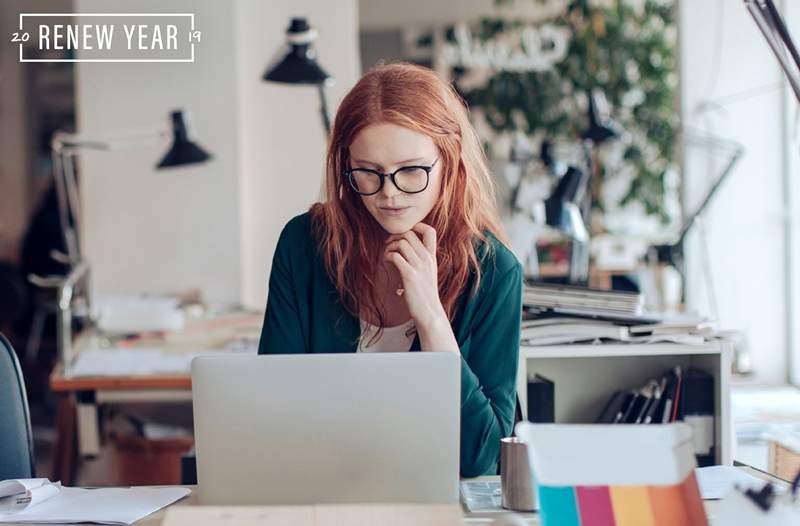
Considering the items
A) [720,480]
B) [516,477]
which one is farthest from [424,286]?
[720,480]

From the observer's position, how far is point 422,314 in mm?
1636

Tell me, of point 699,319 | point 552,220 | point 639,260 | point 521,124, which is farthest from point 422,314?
point 521,124

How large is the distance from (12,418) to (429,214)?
0.87 metres

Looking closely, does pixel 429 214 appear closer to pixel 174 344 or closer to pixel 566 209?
pixel 566 209

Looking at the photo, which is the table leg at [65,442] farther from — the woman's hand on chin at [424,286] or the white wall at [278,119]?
the woman's hand on chin at [424,286]

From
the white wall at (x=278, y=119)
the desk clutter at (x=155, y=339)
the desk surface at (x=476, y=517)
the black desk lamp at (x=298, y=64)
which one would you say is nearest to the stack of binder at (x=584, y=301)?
the desk surface at (x=476, y=517)

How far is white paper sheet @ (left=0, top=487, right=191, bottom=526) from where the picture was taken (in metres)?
1.29

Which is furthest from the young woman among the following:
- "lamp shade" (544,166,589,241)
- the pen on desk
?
"lamp shade" (544,166,589,241)

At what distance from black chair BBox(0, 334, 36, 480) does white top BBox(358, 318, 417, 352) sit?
64cm

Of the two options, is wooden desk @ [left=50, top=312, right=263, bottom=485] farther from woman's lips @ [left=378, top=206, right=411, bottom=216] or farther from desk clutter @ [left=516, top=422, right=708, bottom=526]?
desk clutter @ [left=516, top=422, right=708, bottom=526]

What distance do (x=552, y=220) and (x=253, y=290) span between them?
85.9 inches

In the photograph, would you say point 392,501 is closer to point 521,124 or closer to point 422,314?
point 422,314

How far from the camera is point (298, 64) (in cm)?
336

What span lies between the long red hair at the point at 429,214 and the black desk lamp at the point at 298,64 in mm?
1527
